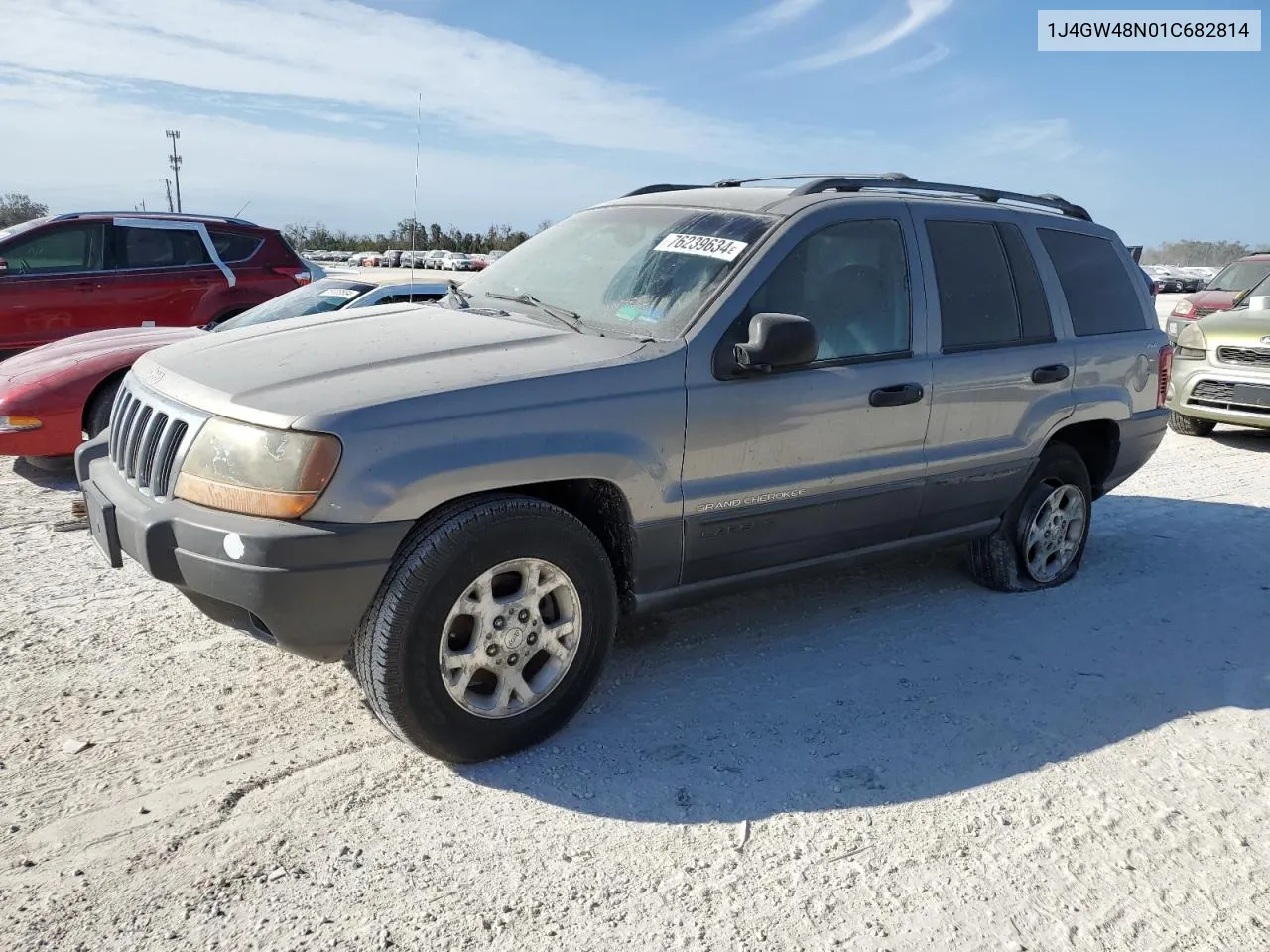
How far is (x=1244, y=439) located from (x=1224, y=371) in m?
1.04

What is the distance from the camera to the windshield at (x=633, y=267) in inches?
148

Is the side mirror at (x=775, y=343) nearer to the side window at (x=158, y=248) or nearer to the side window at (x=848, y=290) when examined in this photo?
the side window at (x=848, y=290)

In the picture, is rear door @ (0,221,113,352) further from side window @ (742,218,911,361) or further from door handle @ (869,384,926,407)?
door handle @ (869,384,926,407)

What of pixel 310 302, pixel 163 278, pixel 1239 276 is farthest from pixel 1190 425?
pixel 163 278

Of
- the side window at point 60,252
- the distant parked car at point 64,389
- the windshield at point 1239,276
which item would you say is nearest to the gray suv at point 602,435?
the distant parked car at point 64,389

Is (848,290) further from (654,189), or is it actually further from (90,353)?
(90,353)

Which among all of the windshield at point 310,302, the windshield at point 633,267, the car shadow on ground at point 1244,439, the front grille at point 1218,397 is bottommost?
the car shadow on ground at point 1244,439

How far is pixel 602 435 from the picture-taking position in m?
3.33

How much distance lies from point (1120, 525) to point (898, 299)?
3148 millimetres

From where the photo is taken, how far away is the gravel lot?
2.62m

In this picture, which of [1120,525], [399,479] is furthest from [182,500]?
[1120,525]

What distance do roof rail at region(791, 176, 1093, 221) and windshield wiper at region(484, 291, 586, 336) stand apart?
42.7 inches

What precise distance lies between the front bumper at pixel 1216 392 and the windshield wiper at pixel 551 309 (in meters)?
6.69

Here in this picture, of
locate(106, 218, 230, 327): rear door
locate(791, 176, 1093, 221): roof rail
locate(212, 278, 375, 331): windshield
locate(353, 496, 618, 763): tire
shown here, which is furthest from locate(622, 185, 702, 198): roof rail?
locate(106, 218, 230, 327): rear door
